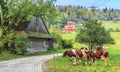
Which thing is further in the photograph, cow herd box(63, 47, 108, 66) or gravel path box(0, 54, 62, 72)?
cow herd box(63, 47, 108, 66)

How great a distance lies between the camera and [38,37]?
214 feet

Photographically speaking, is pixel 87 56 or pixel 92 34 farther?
pixel 92 34

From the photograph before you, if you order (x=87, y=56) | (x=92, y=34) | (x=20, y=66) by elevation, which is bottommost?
(x=92, y=34)

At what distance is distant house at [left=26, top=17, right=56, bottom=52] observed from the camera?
6330 cm

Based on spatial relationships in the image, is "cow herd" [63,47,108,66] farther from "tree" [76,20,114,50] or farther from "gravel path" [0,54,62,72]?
"tree" [76,20,114,50]

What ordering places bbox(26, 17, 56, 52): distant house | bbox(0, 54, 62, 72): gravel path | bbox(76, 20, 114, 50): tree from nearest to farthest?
bbox(0, 54, 62, 72): gravel path → bbox(76, 20, 114, 50): tree → bbox(26, 17, 56, 52): distant house

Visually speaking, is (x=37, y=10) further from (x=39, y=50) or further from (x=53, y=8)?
(x=39, y=50)

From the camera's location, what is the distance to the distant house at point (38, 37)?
6330 cm

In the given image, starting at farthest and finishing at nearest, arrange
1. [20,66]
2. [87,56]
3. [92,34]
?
[92,34] < [87,56] < [20,66]

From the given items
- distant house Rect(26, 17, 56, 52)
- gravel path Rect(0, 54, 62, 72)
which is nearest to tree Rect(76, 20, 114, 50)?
distant house Rect(26, 17, 56, 52)

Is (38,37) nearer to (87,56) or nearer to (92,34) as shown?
(92,34)

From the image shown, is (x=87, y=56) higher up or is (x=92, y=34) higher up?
(x=87, y=56)

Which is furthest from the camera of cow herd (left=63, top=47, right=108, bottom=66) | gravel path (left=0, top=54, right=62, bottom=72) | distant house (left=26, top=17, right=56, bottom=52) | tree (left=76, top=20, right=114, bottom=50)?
distant house (left=26, top=17, right=56, bottom=52)

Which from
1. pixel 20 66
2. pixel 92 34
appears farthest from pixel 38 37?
pixel 20 66
